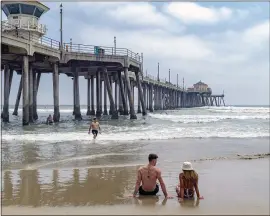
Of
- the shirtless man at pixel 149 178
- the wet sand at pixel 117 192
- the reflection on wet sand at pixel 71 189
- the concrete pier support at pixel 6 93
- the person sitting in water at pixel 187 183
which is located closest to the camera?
the wet sand at pixel 117 192

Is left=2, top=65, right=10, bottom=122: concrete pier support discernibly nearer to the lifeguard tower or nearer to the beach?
the lifeguard tower

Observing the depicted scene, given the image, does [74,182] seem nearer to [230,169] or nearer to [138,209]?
[138,209]

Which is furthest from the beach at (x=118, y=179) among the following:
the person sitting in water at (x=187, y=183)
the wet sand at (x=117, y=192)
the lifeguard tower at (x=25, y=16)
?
the lifeguard tower at (x=25, y=16)

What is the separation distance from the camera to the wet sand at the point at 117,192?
5.70 metres

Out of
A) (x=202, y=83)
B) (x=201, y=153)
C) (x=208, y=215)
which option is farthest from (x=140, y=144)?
(x=202, y=83)

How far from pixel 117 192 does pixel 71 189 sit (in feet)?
2.87

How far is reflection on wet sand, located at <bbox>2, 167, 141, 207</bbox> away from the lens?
6.21 meters

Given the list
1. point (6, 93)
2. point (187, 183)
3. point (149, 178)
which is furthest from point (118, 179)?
point (6, 93)

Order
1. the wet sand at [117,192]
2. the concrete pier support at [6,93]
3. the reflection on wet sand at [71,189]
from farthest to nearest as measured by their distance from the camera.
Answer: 1. the concrete pier support at [6,93]
2. the reflection on wet sand at [71,189]
3. the wet sand at [117,192]

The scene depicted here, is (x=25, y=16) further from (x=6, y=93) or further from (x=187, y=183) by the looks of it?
(x=187, y=183)

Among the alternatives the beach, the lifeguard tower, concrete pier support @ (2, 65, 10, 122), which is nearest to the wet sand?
the beach

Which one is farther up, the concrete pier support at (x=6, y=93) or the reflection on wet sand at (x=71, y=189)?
the concrete pier support at (x=6, y=93)

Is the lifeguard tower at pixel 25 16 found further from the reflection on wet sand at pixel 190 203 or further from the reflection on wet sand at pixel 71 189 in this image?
the reflection on wet sand at pixel 190 203

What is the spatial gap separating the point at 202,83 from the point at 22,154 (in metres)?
130
